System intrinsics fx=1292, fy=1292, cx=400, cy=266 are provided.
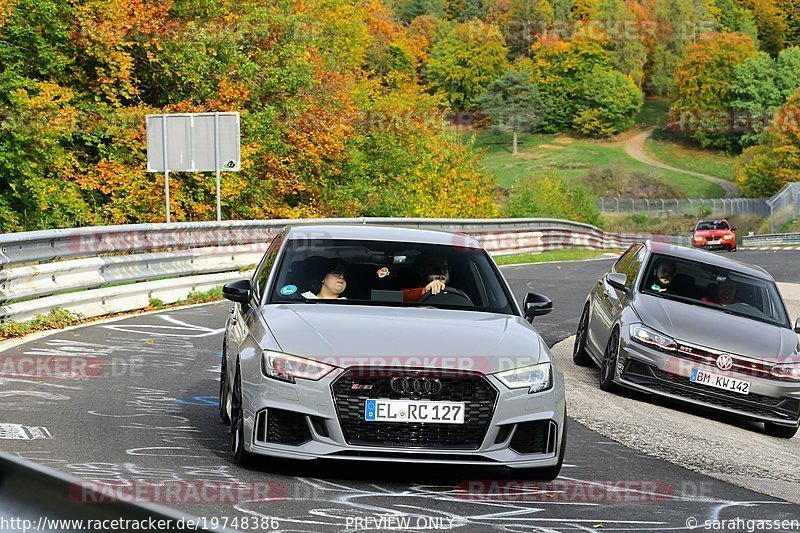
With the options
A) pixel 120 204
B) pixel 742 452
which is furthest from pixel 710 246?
pixel 742 452

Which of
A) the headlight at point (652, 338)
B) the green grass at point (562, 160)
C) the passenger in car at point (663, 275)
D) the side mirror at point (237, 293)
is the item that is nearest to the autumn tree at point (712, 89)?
the green grass at point (562, 160)

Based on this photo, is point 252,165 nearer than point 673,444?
No

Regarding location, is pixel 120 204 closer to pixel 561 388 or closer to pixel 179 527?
pixel 561 388

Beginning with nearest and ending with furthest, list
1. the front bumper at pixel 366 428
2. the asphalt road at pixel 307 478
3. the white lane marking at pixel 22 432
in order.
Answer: the asphalt road at pixel 307 478, the front bumper at pixel 366 428, the white lane marking at pixel 22 432

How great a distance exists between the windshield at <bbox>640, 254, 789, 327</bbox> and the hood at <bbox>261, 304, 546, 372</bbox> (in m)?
5.02

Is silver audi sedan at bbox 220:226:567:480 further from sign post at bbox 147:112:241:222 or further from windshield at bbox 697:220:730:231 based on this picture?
windshield at bbox 697:220:730:231

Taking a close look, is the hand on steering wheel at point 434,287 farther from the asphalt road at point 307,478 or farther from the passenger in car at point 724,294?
the passenger in car at point 724,294

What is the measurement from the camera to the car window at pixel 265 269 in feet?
27.1

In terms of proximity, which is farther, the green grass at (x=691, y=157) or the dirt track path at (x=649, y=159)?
the green grass at (x=691, y=157)

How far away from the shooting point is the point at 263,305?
7.88 m

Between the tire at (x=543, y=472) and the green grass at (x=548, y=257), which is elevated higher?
the tire at (x=543, y=472)

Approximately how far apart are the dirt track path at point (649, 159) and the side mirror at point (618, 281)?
130m

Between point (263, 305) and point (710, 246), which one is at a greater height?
point (263, 305)

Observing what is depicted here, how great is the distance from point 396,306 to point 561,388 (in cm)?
124
